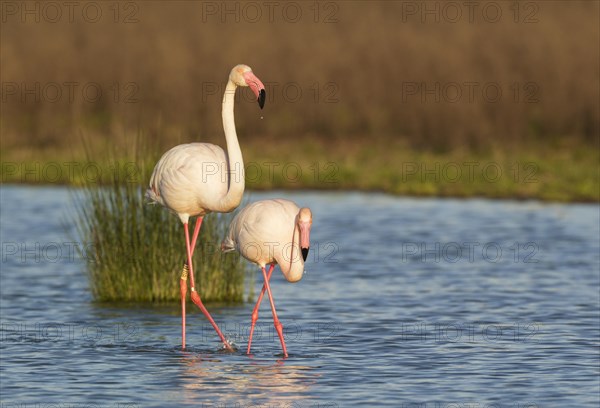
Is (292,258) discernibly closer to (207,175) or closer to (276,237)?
(276,237)

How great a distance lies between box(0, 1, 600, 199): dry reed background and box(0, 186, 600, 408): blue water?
4972 millimetres

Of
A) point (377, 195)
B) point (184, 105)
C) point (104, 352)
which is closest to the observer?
point (104, 352)

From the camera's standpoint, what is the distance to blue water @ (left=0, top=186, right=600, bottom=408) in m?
8.78

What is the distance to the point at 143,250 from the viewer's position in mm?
11969

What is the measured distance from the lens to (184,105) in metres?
24.1

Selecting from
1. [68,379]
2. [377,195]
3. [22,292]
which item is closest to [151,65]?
[377,195]

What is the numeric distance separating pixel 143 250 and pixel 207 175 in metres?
1.90

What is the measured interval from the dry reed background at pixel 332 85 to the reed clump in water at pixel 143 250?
10096mm

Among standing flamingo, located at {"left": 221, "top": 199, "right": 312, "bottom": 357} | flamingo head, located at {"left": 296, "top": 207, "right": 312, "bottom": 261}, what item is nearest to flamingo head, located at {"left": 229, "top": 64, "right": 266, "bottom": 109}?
standing flamingo, located at {"left": 221, "top": 199, "right": 312, "bottom": 357}

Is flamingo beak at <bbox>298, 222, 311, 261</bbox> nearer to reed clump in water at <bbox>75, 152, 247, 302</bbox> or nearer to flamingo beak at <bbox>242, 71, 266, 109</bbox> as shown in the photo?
flamingo beak at <bbox>242, 71, 266, 109</bbox>

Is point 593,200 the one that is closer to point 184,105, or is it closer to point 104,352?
point 184,105

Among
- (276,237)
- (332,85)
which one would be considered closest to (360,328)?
(276,237)

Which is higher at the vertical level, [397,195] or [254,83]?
[254,83]

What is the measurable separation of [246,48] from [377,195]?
225 inches
